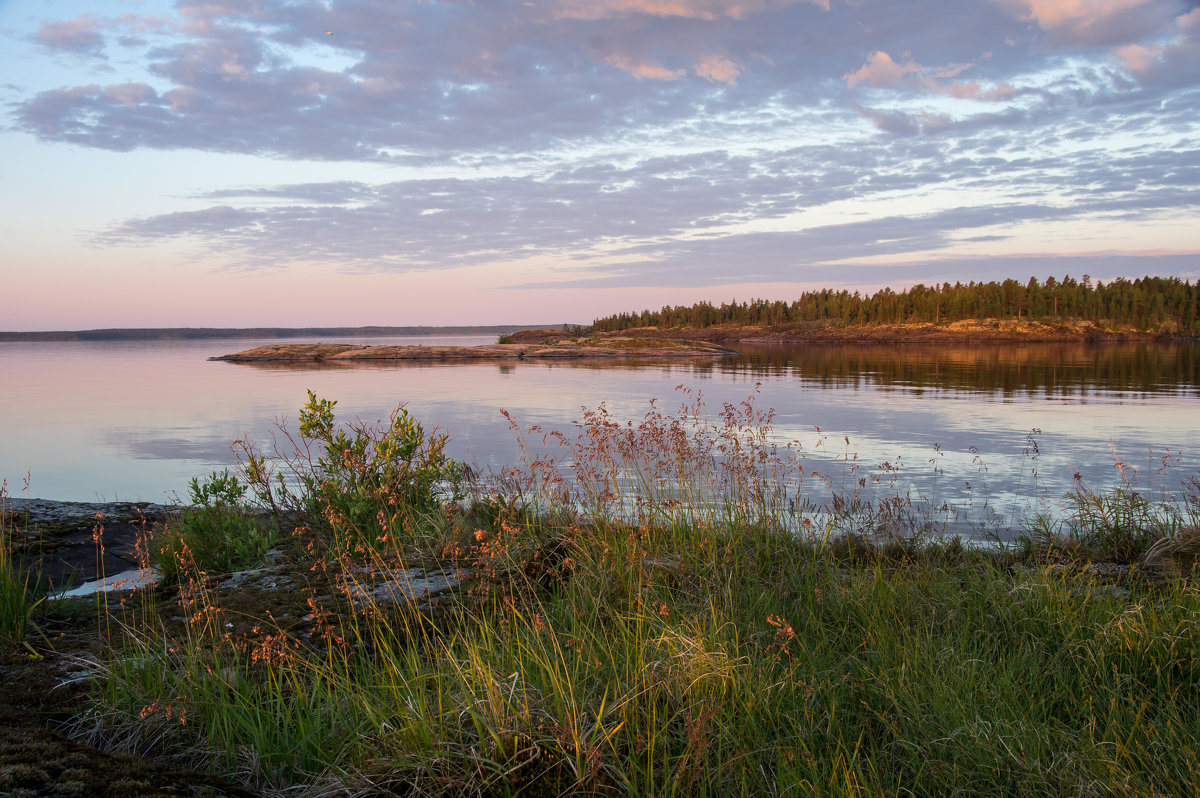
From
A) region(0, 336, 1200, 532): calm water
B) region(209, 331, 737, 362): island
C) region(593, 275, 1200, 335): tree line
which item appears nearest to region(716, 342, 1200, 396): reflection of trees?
region(0, 336, 1200, 532): calm water

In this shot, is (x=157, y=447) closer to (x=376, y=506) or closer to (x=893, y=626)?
(x=376, y=506)

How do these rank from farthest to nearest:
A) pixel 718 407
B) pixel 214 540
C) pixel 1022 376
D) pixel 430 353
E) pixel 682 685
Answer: pixel 430 353 < pixel 1022 376 < pixel 718 407 < pixel 214 540 < pixel 682 685

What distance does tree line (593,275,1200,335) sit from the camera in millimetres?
87562

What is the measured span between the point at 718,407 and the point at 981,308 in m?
86.7

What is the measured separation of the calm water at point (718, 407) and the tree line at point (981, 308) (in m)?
62.1

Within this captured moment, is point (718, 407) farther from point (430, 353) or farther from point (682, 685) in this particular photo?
point (430, 353)

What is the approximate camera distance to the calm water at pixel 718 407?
10.6 m

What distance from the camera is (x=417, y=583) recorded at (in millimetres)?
4695

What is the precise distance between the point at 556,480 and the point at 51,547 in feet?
15.2

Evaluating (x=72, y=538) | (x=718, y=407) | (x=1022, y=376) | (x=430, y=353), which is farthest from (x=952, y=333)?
(x=72, y=538)

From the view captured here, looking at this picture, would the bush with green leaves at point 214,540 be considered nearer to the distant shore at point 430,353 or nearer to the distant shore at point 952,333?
the distant shore at point 430,353

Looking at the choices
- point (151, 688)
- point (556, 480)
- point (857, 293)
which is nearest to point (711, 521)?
point (556, 480)

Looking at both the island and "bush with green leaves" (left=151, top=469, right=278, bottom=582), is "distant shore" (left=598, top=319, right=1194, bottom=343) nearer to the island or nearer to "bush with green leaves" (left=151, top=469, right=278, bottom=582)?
the island

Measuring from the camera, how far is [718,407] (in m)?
19.0
